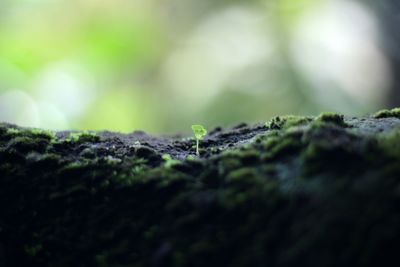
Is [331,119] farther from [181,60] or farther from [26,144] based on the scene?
[181,60]

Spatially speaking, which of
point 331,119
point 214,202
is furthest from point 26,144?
point 331,119

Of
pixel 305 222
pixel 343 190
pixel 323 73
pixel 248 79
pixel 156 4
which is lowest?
pixel 305 222

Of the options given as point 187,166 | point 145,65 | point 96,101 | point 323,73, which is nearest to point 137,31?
point 145,65

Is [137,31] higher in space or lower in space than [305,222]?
higher

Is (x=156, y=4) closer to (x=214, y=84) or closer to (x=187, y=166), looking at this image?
(x=214, y=84)

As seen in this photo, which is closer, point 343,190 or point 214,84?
point 343,190

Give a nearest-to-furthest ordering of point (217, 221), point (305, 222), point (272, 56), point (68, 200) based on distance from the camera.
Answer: point (305, 222) → point (217, 221) → point (68, 200) → point (272, 56)

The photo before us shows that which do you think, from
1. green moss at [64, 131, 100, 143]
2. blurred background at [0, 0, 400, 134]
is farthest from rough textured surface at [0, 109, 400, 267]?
blurred background at [0, 0, 400, 134]
